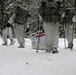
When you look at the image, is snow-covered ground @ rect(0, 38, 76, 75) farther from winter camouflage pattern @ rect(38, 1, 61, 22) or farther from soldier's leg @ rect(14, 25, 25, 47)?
soldier's leg @ rect(14, 25, 25, 47)

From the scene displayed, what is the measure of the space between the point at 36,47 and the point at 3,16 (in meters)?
3.02

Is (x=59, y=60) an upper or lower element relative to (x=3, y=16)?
lower

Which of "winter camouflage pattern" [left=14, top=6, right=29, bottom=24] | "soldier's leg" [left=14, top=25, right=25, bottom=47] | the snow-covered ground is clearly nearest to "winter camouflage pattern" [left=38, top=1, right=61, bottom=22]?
the snow-covered ground

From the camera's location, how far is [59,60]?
923 cm

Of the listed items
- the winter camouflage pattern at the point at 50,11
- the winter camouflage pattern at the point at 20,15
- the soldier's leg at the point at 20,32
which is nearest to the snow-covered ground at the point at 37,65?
the winter camouflage pattern at the point at 50,11

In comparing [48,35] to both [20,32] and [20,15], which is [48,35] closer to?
[20,15]

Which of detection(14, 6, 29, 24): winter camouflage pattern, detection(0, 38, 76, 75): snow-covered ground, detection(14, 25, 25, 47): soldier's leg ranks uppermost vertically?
detection(14, 6, 29, 24): winter camouflage pattern

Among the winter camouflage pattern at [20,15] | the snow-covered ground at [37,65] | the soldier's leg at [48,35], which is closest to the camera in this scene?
the snow-covered ground at [37,65]

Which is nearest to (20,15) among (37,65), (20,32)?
(20,32)

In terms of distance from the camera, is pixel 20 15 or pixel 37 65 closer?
pixel 37 65

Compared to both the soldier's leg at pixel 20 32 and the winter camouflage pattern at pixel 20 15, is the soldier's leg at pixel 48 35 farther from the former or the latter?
the soldier's leg at pixel 20 32

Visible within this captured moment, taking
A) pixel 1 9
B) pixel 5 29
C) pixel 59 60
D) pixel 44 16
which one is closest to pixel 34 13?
pixel 5 29

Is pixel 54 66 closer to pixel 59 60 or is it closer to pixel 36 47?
pixel 59 60

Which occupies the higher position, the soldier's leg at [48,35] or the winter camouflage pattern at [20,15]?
the winter camouflage pattern at [20,15]
